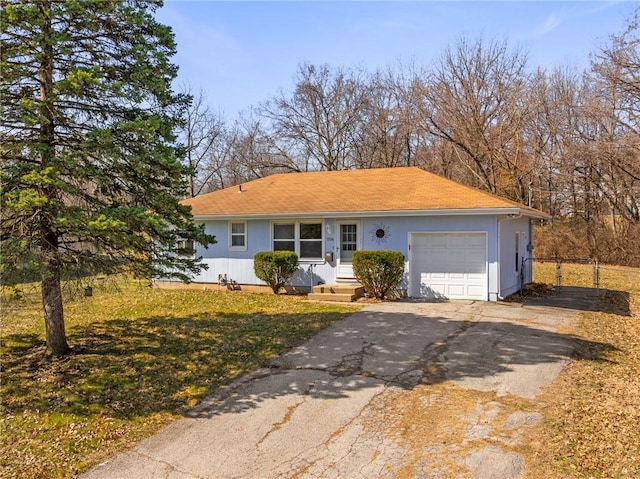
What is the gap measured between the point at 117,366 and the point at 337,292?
23.9 ft

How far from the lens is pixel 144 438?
5.43 metres

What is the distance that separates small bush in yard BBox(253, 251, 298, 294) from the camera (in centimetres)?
1472

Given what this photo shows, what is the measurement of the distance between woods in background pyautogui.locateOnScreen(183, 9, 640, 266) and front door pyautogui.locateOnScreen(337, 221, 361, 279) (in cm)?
1150

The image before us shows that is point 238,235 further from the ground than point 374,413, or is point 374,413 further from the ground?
Result: point 238,235

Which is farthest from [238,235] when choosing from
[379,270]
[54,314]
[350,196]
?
[54,314]

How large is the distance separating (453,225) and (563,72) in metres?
23.2

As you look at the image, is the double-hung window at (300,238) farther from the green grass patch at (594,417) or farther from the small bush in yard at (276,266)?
the green grass patch at (594,417)

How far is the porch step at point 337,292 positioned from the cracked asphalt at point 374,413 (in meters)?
3.56

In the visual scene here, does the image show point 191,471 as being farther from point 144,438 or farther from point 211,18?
point 211,18

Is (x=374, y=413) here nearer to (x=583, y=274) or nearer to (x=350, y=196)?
(x=350, y=196)

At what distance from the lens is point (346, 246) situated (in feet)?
48.6

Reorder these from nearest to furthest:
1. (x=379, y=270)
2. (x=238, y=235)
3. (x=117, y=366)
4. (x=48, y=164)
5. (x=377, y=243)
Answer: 1. (x=48, y=164)
2. (x=117, y=366)
3. (x=379, y=270)
4. (x=377, y=243)
5. (x=238, y=235)

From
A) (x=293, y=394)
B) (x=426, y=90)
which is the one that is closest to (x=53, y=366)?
(x=293, y=394)

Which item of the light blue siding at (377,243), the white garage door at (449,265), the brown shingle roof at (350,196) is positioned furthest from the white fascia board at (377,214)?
the white garage door at (449,265)
